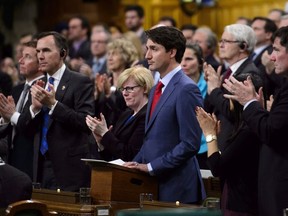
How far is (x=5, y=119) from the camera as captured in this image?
7.36 m

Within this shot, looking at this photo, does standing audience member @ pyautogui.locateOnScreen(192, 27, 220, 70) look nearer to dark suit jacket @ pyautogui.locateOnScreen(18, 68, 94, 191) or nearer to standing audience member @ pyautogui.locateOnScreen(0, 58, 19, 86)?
standing audience member @ pyautogui.locateOnScreen(0, 58, 19, 86)

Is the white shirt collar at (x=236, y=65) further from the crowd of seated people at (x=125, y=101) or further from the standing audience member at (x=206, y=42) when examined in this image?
the standing audience member at (x=206, y=42)

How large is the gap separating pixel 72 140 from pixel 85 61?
4.14 m

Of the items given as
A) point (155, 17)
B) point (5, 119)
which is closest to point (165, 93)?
point (5, 119)

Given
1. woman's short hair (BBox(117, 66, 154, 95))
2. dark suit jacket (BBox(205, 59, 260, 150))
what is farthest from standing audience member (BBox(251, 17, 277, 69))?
woman's short hair (BBox(117, 66, 154, 95))

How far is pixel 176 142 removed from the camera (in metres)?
6.01

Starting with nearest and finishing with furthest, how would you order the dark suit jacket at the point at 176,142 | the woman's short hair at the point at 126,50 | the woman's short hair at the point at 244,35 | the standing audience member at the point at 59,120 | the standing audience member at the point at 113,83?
1. the dark suit jacket at the point at 176,142
2. the standing audience member at the point at 59,120
3. the woman's short hair at the point at 244,35
4. the standing audience member at the point at 113,83
5. the woman's short hair at the point at 126,50

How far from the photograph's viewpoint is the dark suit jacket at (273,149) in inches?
207

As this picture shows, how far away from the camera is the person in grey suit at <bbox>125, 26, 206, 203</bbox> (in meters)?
5.92

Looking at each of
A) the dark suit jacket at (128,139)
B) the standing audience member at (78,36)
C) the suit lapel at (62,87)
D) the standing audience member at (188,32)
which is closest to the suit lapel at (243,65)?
the dark suit jacket at (128,139)

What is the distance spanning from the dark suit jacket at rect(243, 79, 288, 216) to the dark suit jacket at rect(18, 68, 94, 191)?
1859 mm

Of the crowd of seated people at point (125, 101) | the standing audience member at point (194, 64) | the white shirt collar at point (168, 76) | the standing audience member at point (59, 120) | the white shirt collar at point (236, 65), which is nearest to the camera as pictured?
the white shirt collar at point (168, 76)

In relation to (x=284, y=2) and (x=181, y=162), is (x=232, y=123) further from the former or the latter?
(x=284, y=2)

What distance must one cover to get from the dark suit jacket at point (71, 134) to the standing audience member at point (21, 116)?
22 cm
